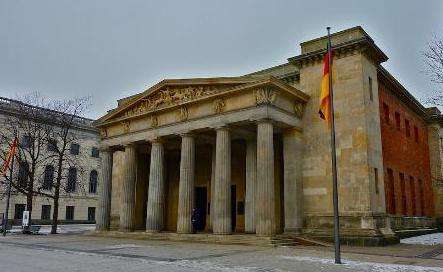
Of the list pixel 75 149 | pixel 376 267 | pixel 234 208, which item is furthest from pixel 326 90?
pixel 75 149

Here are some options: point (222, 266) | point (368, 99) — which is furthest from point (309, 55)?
point (222, 266)

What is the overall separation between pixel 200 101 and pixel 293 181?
7.99m

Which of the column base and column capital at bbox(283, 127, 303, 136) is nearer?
the column base

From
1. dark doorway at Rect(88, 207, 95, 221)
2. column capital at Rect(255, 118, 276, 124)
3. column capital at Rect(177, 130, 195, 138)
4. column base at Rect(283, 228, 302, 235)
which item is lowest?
dark doorway at Rect(88, 207, 95, 221)

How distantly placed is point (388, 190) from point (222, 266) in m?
18.6

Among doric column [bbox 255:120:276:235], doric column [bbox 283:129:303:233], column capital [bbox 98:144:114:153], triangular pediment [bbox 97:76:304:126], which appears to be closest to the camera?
doric column [bbox 255:120:276:235]

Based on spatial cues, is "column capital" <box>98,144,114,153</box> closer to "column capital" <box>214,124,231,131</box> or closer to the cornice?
"column capital" <box>214,124,231,131</box>

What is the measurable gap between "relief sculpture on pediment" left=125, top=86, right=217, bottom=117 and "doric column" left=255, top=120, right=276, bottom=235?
15.9 ft

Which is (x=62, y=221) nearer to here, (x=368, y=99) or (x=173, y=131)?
(x=173, y=131)

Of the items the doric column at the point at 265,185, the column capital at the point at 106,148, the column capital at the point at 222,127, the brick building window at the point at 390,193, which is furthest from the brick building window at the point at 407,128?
the column capital at the point at 106,148

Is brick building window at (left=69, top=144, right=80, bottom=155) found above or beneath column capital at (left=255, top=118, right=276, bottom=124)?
above

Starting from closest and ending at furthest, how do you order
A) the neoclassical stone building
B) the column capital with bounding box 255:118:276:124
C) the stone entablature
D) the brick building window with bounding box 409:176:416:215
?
the column capital with bounding box 255:118:276:124 → the neoclassical stone building → the stone entablature → the brick building window with bounding box 409:176:416:215

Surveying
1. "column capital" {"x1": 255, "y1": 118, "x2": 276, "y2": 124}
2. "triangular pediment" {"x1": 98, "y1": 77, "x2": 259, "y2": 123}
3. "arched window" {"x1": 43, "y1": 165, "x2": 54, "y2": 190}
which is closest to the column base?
"column capital" {"x1": 255, "y1": 118, "x2": 276, "y2": 124}

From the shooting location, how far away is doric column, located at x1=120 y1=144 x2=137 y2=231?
3067 cm
